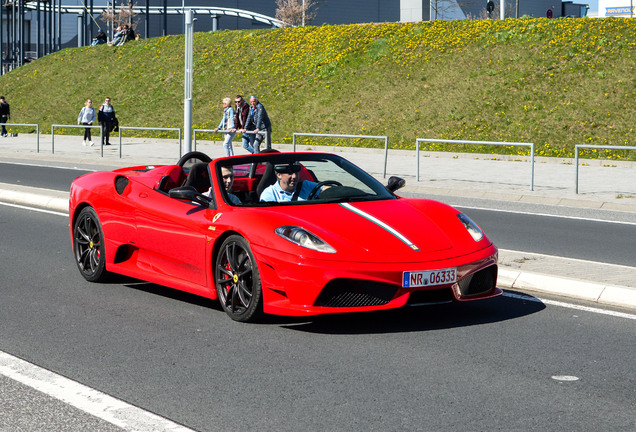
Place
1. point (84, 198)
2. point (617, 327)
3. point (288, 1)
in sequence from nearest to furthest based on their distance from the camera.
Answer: point (617, 327) < point (84, 198) < point (288, 1)

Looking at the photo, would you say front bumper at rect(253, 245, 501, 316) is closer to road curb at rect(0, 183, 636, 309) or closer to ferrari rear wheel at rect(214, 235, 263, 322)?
ferrari rear wheel at rect(214, 235, 263, 322)

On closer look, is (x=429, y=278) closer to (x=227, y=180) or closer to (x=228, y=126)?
(x=227, y=180)

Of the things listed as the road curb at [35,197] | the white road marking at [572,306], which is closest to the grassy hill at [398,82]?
the road curb at [35,197]

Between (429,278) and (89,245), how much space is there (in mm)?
3658

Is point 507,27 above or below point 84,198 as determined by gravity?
above

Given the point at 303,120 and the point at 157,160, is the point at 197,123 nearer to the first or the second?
the point at 303,120

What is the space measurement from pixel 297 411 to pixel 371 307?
6.03 feet

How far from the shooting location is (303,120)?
37812 millimetres

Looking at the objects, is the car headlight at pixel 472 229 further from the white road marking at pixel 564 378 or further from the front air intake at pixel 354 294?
the white road marking at pixel 564 378

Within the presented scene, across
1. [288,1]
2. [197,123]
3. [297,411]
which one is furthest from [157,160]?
[288,1]

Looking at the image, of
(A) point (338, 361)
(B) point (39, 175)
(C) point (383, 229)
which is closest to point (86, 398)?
(A) point (338, 361)

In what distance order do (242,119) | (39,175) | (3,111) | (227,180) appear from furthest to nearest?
(3,111), (242,119), (39,175), (227,180)

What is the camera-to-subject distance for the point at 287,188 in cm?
779

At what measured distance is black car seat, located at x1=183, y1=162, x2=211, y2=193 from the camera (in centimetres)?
814
